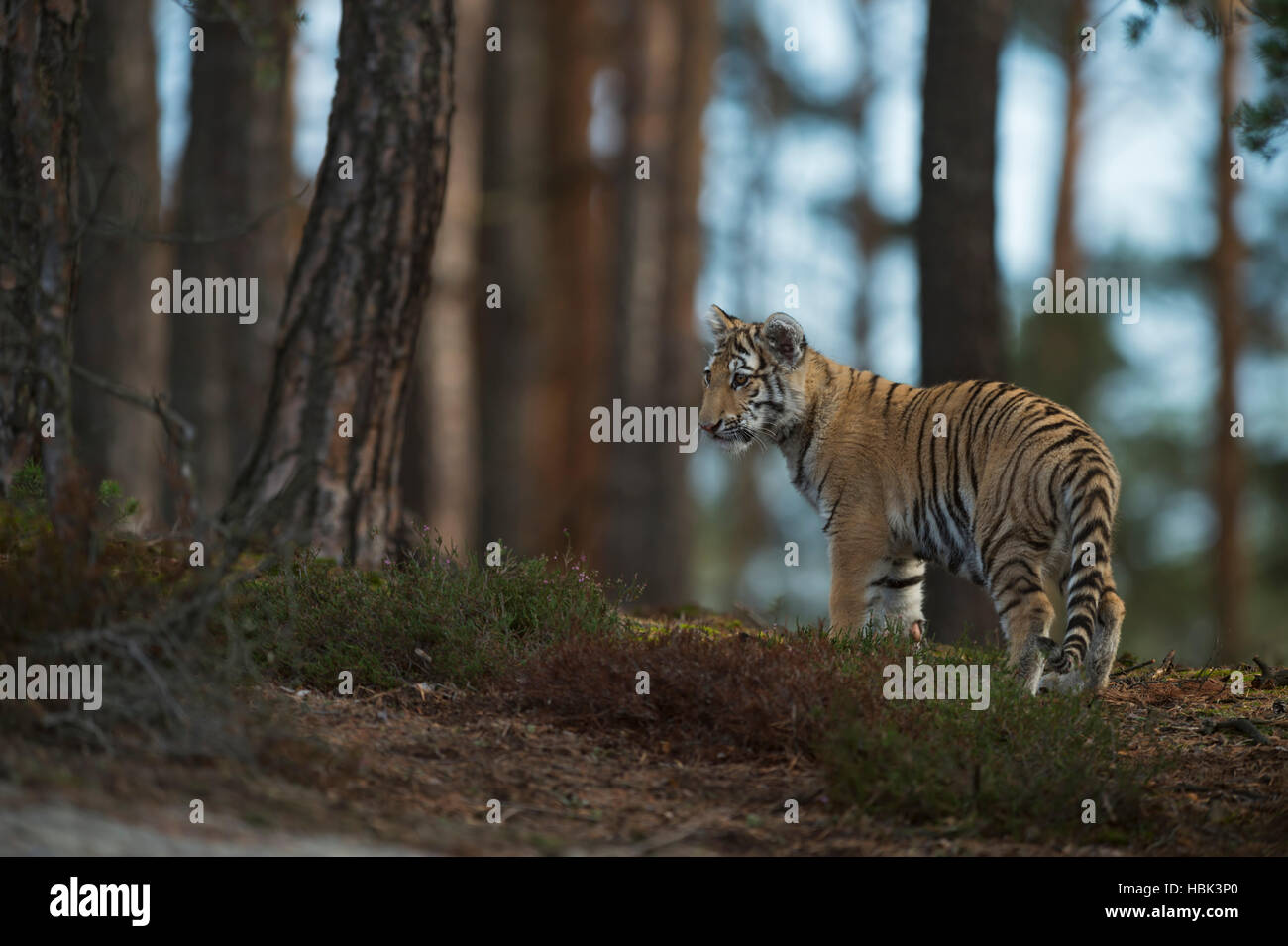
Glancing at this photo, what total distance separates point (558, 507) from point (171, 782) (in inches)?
672

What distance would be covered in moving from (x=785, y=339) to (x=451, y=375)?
375 inches

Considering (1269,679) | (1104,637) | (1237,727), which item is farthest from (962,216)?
(1237,727)

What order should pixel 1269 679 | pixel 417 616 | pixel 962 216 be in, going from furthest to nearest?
pixel 962 216 → pixel 1269 679 → pixel 417 616

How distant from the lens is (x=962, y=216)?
11.1m

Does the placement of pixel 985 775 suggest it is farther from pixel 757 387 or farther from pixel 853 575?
pixel 757 387

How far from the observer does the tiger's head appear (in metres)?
8.50

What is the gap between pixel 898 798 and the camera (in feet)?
16.4

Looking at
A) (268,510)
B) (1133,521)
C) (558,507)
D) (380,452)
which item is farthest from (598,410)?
(268,510)

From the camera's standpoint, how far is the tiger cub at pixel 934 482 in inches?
273

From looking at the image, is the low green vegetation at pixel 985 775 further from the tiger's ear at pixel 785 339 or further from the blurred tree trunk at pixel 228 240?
the blurred tree trunk at pixel 228 240


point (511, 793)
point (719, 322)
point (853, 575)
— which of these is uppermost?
point (719, 322)

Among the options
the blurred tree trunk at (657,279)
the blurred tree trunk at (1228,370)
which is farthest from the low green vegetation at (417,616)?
the blurred tree trunk at (1228,370)

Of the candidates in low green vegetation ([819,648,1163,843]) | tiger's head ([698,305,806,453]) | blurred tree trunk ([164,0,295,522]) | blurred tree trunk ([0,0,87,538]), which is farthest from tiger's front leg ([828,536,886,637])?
blurred tree trunk ([164,0,295,522])

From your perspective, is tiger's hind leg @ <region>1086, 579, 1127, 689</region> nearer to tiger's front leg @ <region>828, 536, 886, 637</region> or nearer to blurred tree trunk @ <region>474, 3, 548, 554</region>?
tiger's front leg @ <region>828, 536, 886, 637</region>
